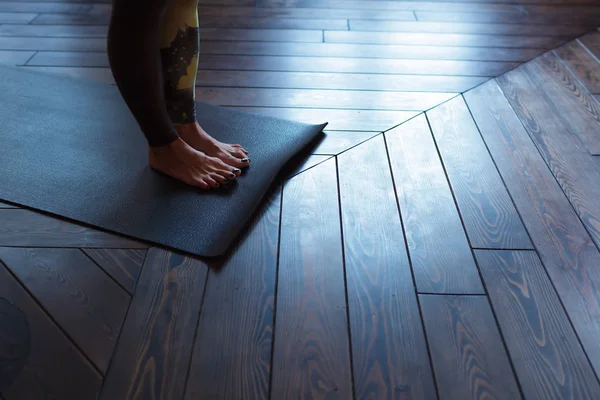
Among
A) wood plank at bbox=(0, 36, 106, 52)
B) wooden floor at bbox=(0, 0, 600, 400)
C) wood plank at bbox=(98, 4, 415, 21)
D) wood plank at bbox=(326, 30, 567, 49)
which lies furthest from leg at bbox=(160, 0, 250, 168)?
wood plank at bbox=(98, 4, 415, 21)

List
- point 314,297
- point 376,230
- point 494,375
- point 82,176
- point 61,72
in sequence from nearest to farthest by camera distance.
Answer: point 494,375, point 314,297, point 376,230, point 82,176, point 61,72

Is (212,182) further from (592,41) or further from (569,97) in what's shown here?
(592,41)

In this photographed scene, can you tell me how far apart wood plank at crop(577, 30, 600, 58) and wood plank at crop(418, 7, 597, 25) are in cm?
11

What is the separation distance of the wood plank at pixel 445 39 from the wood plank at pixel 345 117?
0.59m

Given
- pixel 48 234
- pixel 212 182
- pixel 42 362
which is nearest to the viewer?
pixel 42 362

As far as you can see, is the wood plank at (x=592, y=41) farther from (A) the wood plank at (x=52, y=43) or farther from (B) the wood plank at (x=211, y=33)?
(A) the wood plank at (x=52, y=43)

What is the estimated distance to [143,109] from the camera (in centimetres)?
130

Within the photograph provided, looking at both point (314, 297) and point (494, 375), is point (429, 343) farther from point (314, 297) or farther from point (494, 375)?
point (314, 297)

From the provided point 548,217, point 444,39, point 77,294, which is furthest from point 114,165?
point 444,39

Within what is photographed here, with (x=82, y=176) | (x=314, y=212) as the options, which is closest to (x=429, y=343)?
(x=314, y=212)

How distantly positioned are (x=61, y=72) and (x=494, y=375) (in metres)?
1.65

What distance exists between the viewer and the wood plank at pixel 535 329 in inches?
36.9

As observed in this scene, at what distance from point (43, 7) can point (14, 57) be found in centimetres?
55

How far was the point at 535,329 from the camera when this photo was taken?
3.38 feet
